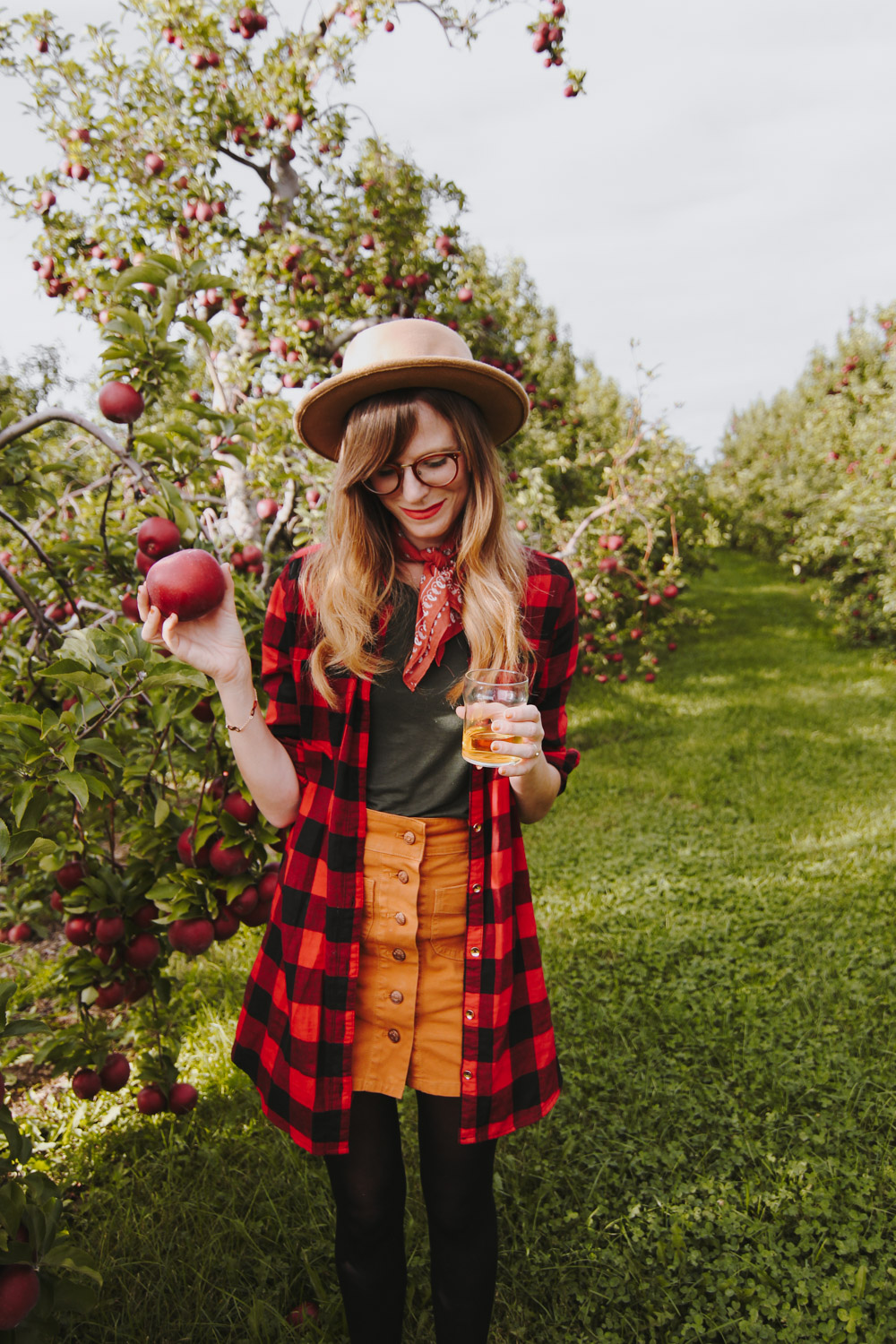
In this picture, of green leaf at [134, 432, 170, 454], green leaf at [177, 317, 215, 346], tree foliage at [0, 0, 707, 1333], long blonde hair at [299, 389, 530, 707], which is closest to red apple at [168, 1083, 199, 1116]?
tree foliage at [0, 0, 707, 1333]

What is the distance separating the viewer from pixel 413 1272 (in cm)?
198

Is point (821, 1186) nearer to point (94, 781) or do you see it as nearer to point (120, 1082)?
point (120, 1082)

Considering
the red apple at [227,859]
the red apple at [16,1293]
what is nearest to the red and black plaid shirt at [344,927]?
the red apple at [227,859]

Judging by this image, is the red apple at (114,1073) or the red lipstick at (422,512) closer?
the red lipstick at (422,512)

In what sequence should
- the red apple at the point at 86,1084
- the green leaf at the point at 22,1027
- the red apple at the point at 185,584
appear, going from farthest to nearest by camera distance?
the red apple at the point at 86,1084 < the red apple at the point at 185,584 < the green leaf at the point at 22,1027

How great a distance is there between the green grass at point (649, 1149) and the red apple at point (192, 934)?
0.85m

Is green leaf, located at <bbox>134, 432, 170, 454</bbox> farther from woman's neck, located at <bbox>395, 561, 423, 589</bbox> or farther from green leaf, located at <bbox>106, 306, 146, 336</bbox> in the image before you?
woman's neck, located at <bbox>395, 561, 423, 589</bbox>

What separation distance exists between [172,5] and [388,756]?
4752mm

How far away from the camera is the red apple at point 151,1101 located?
7.22ft

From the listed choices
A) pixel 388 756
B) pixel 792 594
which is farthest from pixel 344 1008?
pixel 792 594

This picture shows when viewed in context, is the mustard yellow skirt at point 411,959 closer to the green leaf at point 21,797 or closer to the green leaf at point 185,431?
the green leaf at point 21,797

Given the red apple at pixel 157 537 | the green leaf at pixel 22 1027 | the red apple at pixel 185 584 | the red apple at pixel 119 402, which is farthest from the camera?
the red apple at pixel 119 402

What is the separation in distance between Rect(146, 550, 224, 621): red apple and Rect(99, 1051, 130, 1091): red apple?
1421mm

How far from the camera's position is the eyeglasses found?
4.64 feet
